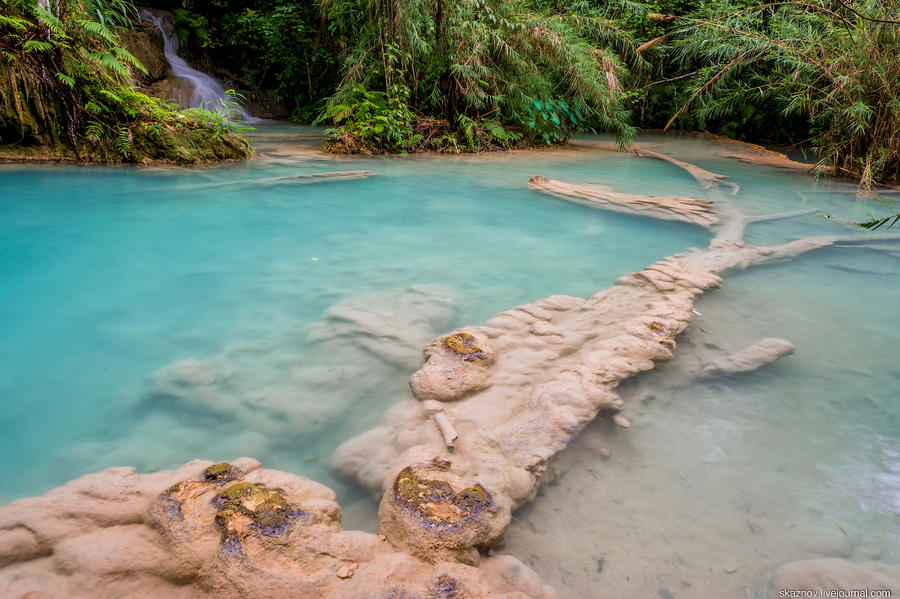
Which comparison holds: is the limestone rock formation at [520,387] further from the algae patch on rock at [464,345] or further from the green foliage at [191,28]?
the green foliage at [191,28]

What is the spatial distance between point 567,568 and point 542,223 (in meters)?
3.45

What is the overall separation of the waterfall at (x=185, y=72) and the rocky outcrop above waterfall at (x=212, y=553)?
1120 centimetres

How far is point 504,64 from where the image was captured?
26.5 feet

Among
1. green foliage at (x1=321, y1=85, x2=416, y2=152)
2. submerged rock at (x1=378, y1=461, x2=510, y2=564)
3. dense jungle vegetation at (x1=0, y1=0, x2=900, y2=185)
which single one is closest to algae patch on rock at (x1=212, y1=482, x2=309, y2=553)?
submerged rock at (x1=378, y1=461, x2=510, y2=564)

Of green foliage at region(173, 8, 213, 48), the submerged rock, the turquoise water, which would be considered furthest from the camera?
green foliage at region(173, 8, 213, 48)

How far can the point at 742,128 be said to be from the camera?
12.0m

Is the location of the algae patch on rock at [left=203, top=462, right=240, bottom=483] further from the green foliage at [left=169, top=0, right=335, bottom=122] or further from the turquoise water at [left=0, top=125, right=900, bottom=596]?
the green foliage at [left=169, top=0, right=335, bottom=122]

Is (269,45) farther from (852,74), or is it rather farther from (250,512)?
(250,512)

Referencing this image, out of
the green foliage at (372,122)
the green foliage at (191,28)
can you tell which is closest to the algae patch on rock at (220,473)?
the green foliage at (372,122)

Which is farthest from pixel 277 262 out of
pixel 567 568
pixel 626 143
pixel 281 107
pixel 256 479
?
pixel 281 107

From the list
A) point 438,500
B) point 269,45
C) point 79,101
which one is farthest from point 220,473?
point 269,45

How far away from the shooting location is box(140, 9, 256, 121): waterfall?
10.8 m

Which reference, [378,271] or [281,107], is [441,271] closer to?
[378,271]

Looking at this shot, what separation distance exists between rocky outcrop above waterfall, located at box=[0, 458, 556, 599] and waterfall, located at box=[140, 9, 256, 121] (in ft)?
36.7
